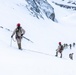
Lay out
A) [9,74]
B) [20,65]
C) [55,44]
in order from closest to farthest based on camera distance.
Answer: [9,74] → [20,65] → [55,44]

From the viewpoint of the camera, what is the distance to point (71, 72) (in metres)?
11.9

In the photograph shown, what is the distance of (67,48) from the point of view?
3647 cm

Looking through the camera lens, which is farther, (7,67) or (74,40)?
(74,40)

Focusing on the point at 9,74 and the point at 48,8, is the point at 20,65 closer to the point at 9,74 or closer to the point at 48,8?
the point at 9,74

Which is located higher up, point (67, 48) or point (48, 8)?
point (48, 8)

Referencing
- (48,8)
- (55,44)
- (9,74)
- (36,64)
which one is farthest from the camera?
(48,8)

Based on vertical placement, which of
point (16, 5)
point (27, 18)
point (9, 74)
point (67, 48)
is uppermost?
point (16, 5)

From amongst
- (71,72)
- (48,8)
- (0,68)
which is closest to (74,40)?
(48,8)

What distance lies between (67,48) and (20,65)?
2634 centimetres

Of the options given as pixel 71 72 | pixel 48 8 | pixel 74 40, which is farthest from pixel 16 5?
pixel 71 72

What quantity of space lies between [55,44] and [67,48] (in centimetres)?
190

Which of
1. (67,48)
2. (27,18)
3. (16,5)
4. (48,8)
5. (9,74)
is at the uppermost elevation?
(48,8)

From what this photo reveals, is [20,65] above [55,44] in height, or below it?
below

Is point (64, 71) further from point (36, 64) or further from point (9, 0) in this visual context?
point (9, 0)
